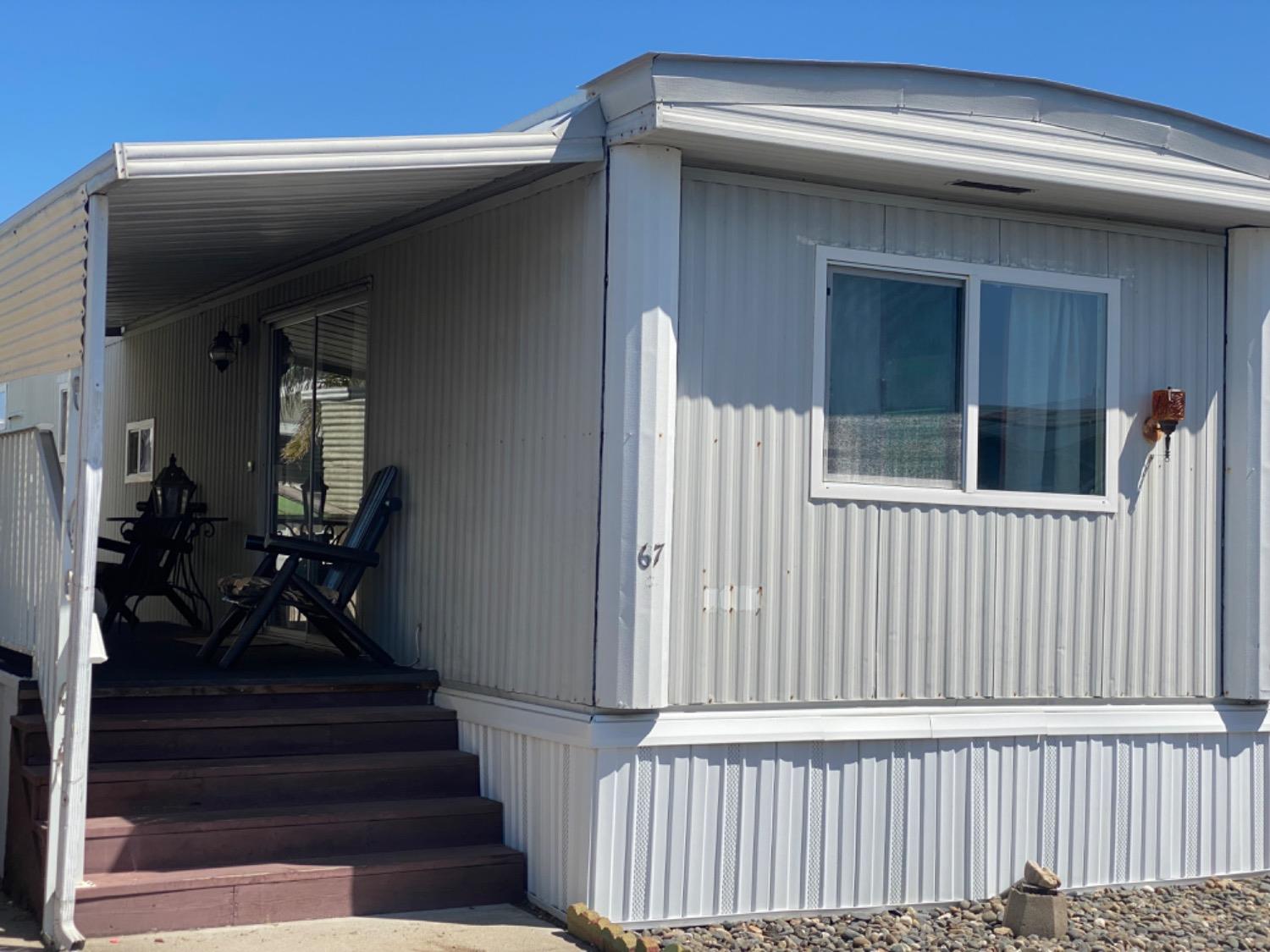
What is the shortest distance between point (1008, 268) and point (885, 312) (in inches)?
25.0

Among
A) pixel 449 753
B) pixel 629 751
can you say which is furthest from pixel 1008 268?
pixel 449 753

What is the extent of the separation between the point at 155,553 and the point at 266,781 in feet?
10.5

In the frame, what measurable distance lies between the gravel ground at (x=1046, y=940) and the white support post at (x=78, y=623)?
6.67 ft

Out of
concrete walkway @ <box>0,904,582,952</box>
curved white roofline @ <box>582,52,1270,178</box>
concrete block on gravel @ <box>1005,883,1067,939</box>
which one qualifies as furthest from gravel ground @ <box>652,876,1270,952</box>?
curved white roofline @ <box>582,52,1270,178</box>

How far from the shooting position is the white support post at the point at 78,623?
483 centimetres

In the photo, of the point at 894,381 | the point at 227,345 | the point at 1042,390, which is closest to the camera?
the point at 894,381

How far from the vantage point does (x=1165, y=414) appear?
6473mm

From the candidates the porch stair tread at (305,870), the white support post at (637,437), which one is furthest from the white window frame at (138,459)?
the white support post at (637,437)

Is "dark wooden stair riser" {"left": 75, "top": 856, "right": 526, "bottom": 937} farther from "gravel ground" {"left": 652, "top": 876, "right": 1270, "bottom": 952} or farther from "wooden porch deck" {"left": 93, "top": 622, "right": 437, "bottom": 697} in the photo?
"wooden porch deck" {"left": 93, "top": 622, "right": 437, "bottom": 697}

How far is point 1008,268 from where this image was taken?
629 centimetres

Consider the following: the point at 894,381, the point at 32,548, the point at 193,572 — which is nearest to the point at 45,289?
the point at 32,548

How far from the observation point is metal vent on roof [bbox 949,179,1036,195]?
5973 mm

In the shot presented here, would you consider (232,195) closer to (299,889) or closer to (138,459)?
(299,889)

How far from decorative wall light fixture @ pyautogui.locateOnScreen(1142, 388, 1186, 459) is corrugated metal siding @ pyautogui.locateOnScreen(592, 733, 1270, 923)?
51.6 inches
